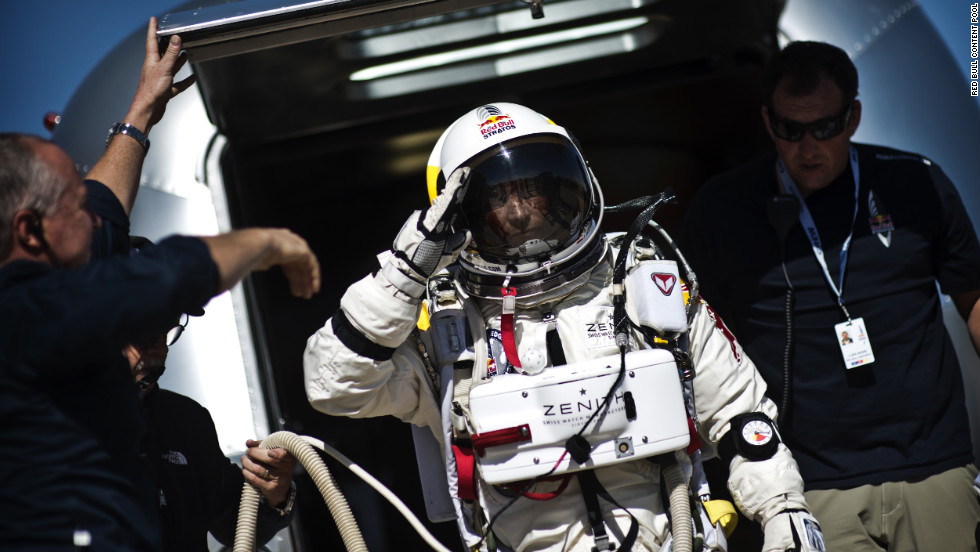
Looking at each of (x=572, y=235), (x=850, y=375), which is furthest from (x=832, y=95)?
(x=572, y=235)

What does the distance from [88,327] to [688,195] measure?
4197 millimetres

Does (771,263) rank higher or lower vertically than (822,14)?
lower

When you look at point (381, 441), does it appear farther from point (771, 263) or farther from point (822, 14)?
point (822, 14)

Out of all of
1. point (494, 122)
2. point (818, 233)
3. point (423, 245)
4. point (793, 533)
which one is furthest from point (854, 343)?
point (423, 245)

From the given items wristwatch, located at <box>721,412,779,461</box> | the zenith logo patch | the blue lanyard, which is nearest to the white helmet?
the zenith logo patch

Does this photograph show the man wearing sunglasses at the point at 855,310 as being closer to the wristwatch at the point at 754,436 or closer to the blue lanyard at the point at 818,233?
the blue lanyard at the point at 818,233

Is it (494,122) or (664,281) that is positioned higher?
(494,122)

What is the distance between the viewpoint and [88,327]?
5.22ft

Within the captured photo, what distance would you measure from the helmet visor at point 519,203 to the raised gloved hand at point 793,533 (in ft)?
3.22

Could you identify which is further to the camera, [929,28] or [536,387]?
[929,28]

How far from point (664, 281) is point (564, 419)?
1.62 feet

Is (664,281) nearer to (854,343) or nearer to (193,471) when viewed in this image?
(854,343)

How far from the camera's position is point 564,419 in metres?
2.37

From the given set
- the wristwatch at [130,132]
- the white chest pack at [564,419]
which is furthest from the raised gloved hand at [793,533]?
the wristwatch at [130,132]
